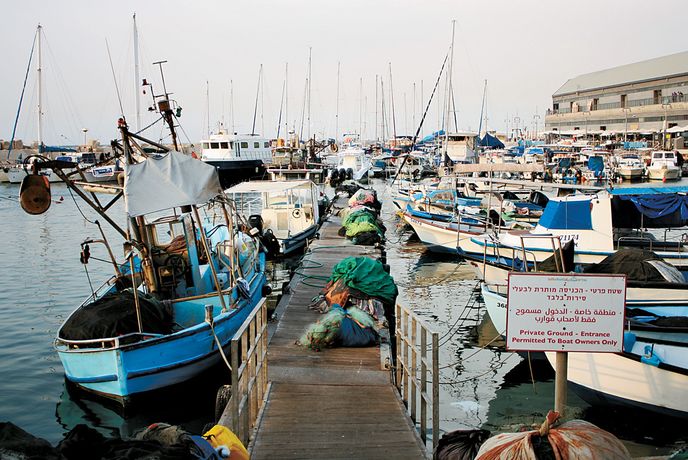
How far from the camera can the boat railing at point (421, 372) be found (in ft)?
21.4

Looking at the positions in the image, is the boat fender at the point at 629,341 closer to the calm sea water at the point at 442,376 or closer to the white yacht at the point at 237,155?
the calm sea water at the point at 442,376

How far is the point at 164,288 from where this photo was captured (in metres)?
12.4

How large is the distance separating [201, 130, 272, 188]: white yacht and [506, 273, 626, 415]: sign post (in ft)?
149

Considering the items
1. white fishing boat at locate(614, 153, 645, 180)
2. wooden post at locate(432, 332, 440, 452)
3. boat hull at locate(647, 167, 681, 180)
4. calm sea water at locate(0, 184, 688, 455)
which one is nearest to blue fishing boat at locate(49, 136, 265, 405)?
calm sea water at locate(0, 184, 688, 455)

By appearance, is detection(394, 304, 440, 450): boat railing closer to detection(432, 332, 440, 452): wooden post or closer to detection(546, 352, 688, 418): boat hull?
detection(432, 332, 440, 452): wooden post

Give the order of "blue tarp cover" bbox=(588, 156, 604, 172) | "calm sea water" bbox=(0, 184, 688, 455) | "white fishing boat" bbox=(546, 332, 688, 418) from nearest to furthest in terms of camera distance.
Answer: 1. "white fishing boat" bbox=(546, 332, 688, 418)
2. "calm sea water" bbox=(0, 184, 688, 455)
3. "blue tarp cover" bbox=(588, 156, 604, 172)

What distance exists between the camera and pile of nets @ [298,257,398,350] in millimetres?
9875

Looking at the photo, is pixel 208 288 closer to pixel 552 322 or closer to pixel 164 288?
pixel 164 288

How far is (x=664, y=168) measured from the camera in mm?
53500

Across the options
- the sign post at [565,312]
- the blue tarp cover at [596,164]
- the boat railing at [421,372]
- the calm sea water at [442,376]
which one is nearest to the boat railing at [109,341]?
the calm sea water at [442,376]

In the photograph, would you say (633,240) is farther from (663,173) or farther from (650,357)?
(663,173)

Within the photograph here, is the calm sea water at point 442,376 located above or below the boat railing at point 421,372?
below

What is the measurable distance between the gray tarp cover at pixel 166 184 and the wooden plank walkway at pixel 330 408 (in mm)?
2775

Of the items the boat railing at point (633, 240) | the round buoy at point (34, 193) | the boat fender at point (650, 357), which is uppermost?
the round buoy at point (34, 193)
